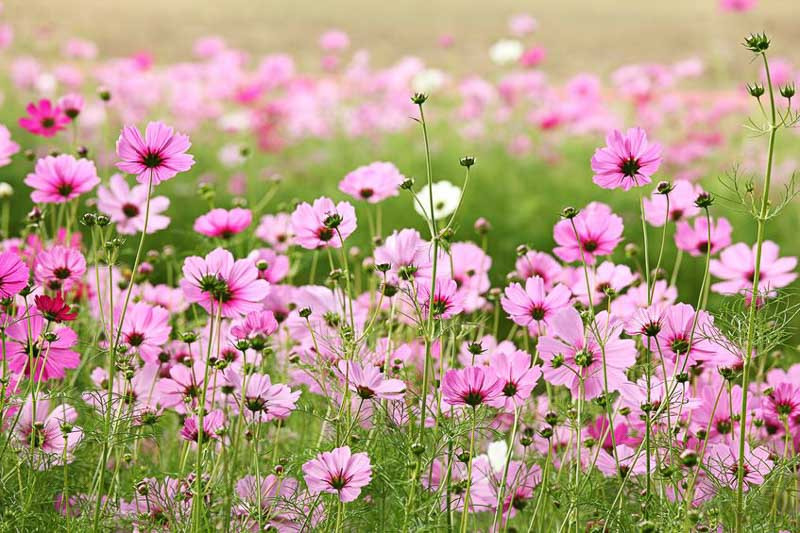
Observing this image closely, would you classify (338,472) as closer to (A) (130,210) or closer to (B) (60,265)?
(B) (60,265)

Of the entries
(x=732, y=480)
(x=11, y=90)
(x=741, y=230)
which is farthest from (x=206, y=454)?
(x=11, y=90)

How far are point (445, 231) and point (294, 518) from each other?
0.33 meters

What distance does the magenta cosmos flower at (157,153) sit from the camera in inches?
35.6

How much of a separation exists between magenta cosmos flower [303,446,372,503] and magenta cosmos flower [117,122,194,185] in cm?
30

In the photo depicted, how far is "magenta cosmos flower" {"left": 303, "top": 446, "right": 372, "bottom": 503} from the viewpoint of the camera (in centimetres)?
81

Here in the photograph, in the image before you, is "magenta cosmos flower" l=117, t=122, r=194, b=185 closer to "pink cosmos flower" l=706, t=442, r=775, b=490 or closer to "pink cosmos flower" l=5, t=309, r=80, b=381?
"pink cosmos flower" l=5, t=309, r=80, b=381

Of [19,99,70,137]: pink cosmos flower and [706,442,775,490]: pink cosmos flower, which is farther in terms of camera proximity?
[19,99,70,137]: pink cosmos flower

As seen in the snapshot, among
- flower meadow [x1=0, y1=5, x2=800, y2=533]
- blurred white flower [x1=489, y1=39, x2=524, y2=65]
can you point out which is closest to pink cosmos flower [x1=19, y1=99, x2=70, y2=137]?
flower meadow [x1=0, y1=5, x2=800, y2=533]

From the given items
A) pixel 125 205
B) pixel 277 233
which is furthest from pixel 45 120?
pixel 277 233

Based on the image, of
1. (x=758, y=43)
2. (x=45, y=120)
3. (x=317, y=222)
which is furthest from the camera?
(x=45, y=120)

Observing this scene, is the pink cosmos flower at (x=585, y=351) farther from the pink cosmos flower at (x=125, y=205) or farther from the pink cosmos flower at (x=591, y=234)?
the pink cosmos flower at (x=125, y=205)

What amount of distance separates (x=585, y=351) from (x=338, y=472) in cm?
25

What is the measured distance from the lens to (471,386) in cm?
85

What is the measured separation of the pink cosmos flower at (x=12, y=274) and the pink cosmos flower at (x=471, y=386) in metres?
0.39
